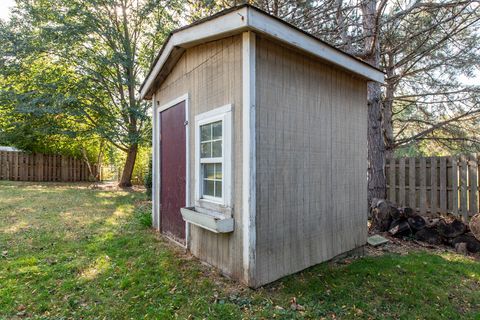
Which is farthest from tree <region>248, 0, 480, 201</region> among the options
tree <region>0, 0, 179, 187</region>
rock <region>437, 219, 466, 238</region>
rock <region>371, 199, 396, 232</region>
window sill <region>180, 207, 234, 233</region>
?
tree <region>0, 0, 179, 187</region>

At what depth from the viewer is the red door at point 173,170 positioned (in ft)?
15.2

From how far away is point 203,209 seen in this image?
3838mm

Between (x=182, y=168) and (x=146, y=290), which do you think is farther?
(x=182, y=168)

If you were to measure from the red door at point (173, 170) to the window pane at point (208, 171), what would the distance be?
0.70 metres

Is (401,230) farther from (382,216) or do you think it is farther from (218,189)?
(218,189)

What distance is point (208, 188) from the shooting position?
153 inches

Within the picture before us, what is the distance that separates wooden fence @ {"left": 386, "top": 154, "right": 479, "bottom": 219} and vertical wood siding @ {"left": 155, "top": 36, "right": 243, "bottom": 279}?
5.17 metres

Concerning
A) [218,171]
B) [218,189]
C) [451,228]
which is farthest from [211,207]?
[451,228]

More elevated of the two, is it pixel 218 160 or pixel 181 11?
pixel 181 11

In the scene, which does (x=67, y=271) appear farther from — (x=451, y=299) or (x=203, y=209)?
(x=451, y=299)

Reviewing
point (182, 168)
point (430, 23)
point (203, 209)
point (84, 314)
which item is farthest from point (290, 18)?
point (84, 314)

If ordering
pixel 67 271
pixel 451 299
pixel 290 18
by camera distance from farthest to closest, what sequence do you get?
pixel 290 18 < pixel 67 271 < pixel 451 299

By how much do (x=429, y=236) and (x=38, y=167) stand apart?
17282 mm

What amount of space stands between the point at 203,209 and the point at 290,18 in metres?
5.93
